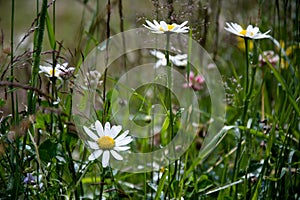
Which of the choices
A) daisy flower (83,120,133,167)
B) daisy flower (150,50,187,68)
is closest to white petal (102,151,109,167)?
daisy flower (83,120,133,167)

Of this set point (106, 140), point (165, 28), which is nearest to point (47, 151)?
point (106, 140)

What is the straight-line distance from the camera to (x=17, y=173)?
81 cm

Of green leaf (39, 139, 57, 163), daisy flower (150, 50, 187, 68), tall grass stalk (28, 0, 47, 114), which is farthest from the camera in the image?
daisy flower (150, 50, 187, 68)

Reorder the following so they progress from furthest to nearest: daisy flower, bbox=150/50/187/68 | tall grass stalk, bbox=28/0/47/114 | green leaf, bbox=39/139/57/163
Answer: daisy flower, bbox=150/50/187/68
green leaf, bbox=39/139/57/163
tall grass stalk, bbox=28/0/47/114

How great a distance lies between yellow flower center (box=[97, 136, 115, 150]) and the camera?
844 millimetres

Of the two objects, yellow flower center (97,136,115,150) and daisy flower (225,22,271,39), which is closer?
yellow flower center (97,136,115,150)

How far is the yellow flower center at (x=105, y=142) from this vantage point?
2.77ft

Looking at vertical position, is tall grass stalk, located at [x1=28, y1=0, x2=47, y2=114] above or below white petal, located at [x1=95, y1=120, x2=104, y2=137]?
above

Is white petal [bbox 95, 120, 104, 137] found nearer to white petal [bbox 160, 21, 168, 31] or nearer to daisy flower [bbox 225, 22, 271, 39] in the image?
white petal [bbox 160, 21, 168, 31]

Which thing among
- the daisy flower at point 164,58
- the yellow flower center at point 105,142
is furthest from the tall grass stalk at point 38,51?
the daisy flower at point 164,58

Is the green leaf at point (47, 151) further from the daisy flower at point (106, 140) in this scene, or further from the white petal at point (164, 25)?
the white petal at point (164, 25)

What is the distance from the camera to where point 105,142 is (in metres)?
0.85

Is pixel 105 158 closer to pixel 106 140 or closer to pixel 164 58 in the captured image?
pixel 106 140

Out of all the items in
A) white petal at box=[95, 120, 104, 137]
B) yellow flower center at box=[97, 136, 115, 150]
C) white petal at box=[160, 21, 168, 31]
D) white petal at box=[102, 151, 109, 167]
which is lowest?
white petal at box=[102, 151, 109, 167]
